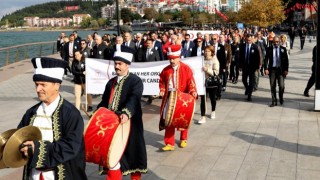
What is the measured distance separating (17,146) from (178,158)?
4.15 meters

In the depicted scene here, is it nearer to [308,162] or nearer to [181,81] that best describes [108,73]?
[181,81]

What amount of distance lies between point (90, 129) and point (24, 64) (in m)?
20.2

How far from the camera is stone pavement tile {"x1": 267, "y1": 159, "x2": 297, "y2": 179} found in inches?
232

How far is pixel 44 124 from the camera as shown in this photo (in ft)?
11.1

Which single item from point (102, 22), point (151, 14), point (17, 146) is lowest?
point (17, 146)

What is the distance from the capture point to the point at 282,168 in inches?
243

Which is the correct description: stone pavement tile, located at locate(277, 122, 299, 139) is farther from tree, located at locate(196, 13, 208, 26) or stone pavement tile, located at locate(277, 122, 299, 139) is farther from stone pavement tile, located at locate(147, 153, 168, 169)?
tree, located at locate(196, 13, 208, 26)

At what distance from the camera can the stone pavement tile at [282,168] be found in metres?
5.89

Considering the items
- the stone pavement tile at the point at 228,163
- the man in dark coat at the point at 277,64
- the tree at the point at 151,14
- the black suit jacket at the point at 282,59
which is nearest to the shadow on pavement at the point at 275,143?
the stone pavement tile at the point at 228,163

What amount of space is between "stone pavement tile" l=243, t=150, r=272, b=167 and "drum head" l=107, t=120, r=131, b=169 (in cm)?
247

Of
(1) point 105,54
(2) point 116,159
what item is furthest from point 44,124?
(1) point 105,54

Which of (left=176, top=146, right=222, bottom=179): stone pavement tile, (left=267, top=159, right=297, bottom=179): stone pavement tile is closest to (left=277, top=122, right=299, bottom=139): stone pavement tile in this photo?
(left=267, top=159, right=297, bottom=179): stone pavement tile

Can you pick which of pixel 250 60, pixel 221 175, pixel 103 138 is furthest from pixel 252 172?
pixel 250 60

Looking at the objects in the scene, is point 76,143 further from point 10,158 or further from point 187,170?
point 187,170
